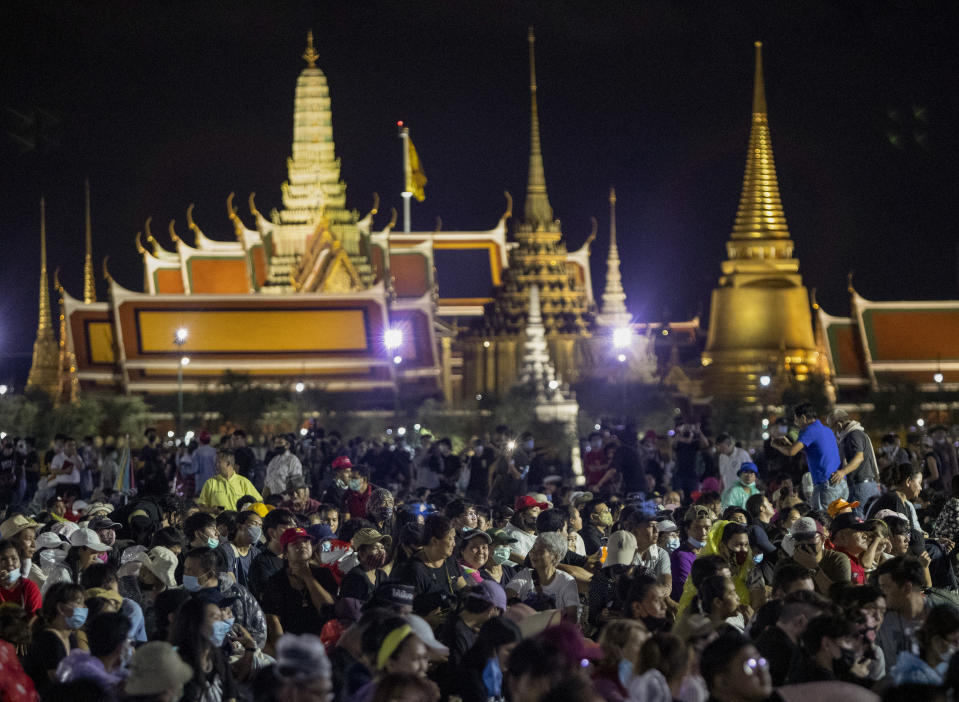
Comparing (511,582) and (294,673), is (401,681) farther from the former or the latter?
(511,582)

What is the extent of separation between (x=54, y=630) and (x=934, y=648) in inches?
142

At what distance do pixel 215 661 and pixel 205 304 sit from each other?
157 ft

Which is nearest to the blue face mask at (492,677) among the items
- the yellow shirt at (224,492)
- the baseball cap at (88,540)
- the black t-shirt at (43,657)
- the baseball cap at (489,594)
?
the baseball cap at (489,594)

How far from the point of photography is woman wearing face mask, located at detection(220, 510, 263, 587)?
1024 cm

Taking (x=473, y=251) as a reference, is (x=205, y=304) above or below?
below

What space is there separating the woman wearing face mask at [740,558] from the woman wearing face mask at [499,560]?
971 mm

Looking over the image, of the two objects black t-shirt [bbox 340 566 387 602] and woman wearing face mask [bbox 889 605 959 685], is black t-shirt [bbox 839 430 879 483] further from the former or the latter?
woman wearing face mask [bbox 889 605 959 685]

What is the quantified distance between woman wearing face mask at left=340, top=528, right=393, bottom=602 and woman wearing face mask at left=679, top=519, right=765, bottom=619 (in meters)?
1.57

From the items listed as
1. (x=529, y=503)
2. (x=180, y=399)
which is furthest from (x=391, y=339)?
(x=529, y=503)

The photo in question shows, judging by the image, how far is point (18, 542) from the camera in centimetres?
960

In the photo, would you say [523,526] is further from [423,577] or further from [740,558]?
[423,577]

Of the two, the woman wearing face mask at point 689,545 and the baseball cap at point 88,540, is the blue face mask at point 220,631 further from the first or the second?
the woman wearing face mask at point 689,545

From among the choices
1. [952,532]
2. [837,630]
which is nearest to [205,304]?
[952,532]

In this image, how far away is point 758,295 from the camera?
74.0 meters
